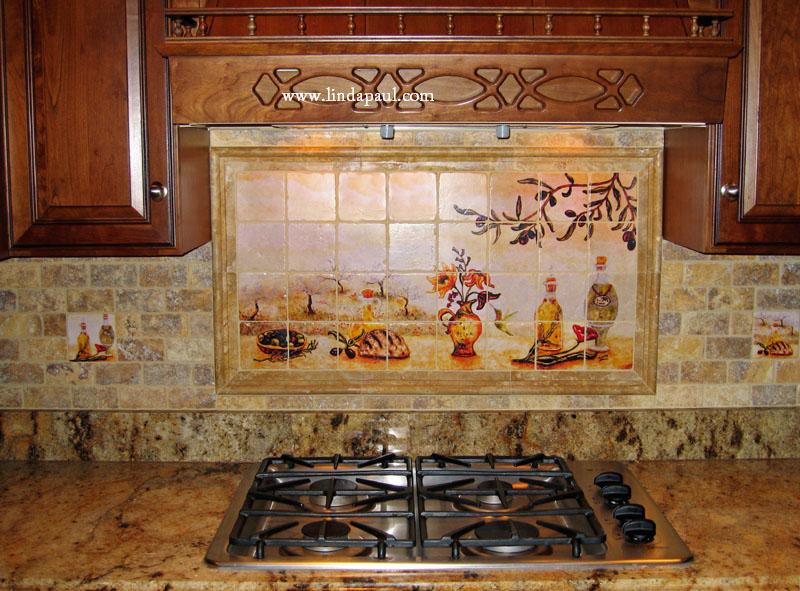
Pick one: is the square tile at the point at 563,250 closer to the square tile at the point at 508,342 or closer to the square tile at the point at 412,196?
the square tile at the point at 508,342

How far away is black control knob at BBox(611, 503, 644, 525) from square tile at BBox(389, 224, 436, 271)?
80cm

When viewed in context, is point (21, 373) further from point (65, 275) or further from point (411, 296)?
point (411, 296)

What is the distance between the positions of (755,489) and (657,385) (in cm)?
36

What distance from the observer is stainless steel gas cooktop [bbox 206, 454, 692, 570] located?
1.65 m

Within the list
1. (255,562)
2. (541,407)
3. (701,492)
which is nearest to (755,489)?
(701,492)

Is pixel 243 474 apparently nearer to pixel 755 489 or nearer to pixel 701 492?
pixel 701 492

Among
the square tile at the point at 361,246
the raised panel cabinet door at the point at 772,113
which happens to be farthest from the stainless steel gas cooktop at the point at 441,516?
the raised panel cabinet door at the point at 772,113

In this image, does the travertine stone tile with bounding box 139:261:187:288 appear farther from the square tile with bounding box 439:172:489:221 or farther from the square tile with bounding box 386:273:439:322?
the square tile with bounding box 439:172:489:221

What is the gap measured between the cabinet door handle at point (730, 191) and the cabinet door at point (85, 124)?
4.14 ft

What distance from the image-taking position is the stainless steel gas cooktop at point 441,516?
165 cm

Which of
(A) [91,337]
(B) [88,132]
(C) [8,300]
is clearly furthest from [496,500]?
(C) [8,300]

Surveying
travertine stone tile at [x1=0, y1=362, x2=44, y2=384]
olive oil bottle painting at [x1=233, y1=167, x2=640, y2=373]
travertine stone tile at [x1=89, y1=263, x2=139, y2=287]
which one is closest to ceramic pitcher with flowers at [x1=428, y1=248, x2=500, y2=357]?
olive oil bottle painting at [x1=233, y1=167, x2=640, y2=373]

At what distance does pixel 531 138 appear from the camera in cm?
216

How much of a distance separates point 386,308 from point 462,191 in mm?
382
